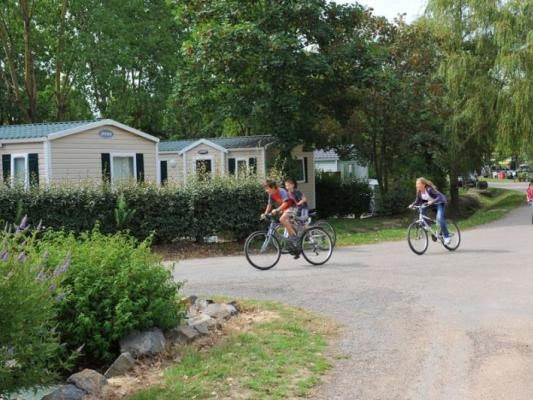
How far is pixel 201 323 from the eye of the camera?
672 centimetres

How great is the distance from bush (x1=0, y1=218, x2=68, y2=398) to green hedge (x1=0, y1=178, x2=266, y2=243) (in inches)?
391

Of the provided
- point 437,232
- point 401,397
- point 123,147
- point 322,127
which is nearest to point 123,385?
point 401,397

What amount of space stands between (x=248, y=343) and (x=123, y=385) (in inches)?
54.2

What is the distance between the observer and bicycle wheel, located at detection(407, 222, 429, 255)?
44.8ft

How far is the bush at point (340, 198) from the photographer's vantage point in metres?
28.6

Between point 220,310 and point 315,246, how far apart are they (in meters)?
5.12

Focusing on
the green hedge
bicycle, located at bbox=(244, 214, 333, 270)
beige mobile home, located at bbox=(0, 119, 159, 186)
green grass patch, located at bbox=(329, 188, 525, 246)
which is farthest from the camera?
beige mobile home, located at bbox=(0, 119, 159, 186)

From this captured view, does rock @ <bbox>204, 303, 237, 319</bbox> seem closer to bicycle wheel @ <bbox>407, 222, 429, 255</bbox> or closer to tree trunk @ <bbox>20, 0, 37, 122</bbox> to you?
bicycle wheel @ <bbox>407, 222, 429, 255</bbox>

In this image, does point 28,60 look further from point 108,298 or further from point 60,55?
point 108,298

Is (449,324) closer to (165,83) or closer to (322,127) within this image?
(322,127)

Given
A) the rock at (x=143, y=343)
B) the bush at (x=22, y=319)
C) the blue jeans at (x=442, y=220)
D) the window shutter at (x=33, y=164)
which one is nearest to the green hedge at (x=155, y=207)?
the blue jeans at (x=442, y=220)

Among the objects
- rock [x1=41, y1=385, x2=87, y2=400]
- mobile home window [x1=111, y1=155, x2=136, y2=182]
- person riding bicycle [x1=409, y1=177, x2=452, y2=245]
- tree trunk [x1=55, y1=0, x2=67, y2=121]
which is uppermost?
tree trunk [x1=55, y1=0, x2=67, y2=121]

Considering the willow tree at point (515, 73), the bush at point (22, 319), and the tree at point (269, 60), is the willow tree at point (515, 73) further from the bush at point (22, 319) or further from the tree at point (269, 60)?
the bush at point (22, 319)

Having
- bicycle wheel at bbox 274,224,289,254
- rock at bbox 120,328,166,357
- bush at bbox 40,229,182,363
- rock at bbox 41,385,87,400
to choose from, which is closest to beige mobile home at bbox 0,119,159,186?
bicycle wheel at bbox 274,224,289,254
